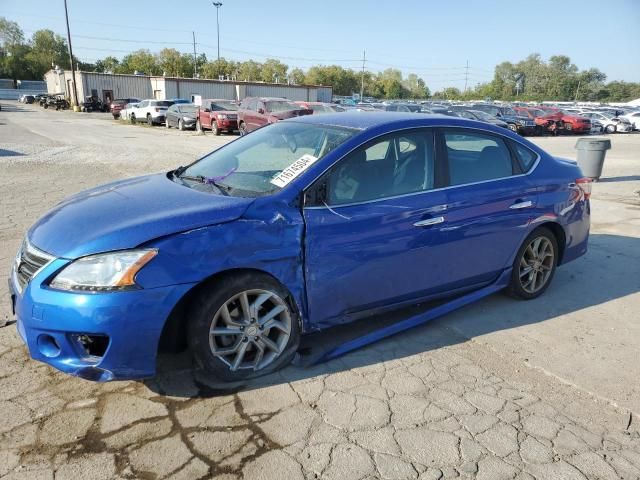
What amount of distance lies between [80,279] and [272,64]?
408 feet

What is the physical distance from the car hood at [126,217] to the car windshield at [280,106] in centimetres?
1913

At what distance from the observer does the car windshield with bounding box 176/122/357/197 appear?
11.1 ft

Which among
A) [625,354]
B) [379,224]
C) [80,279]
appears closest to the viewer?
[80,279]

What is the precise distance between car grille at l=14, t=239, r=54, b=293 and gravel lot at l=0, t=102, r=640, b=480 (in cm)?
66

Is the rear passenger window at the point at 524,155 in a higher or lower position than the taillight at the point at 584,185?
higher

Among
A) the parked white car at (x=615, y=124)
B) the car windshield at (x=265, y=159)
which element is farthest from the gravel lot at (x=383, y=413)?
the parked white car at (x=615, y=124)

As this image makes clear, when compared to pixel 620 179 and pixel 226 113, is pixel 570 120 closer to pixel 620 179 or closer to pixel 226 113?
pixel 620 179

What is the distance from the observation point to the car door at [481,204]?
3.83m

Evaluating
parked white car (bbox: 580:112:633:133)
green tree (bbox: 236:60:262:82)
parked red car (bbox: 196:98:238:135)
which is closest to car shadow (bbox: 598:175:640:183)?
parked red car (bbox: 196:98:238:135)

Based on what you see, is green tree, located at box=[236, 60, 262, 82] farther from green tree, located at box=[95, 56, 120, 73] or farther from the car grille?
the car grille

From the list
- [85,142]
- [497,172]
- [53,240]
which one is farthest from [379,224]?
[85,142]

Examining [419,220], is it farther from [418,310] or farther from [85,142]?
[85,142]

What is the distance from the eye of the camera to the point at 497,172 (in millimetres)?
4195

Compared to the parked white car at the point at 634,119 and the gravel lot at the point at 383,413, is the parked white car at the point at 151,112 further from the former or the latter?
the parked white car at the point at 634,119
